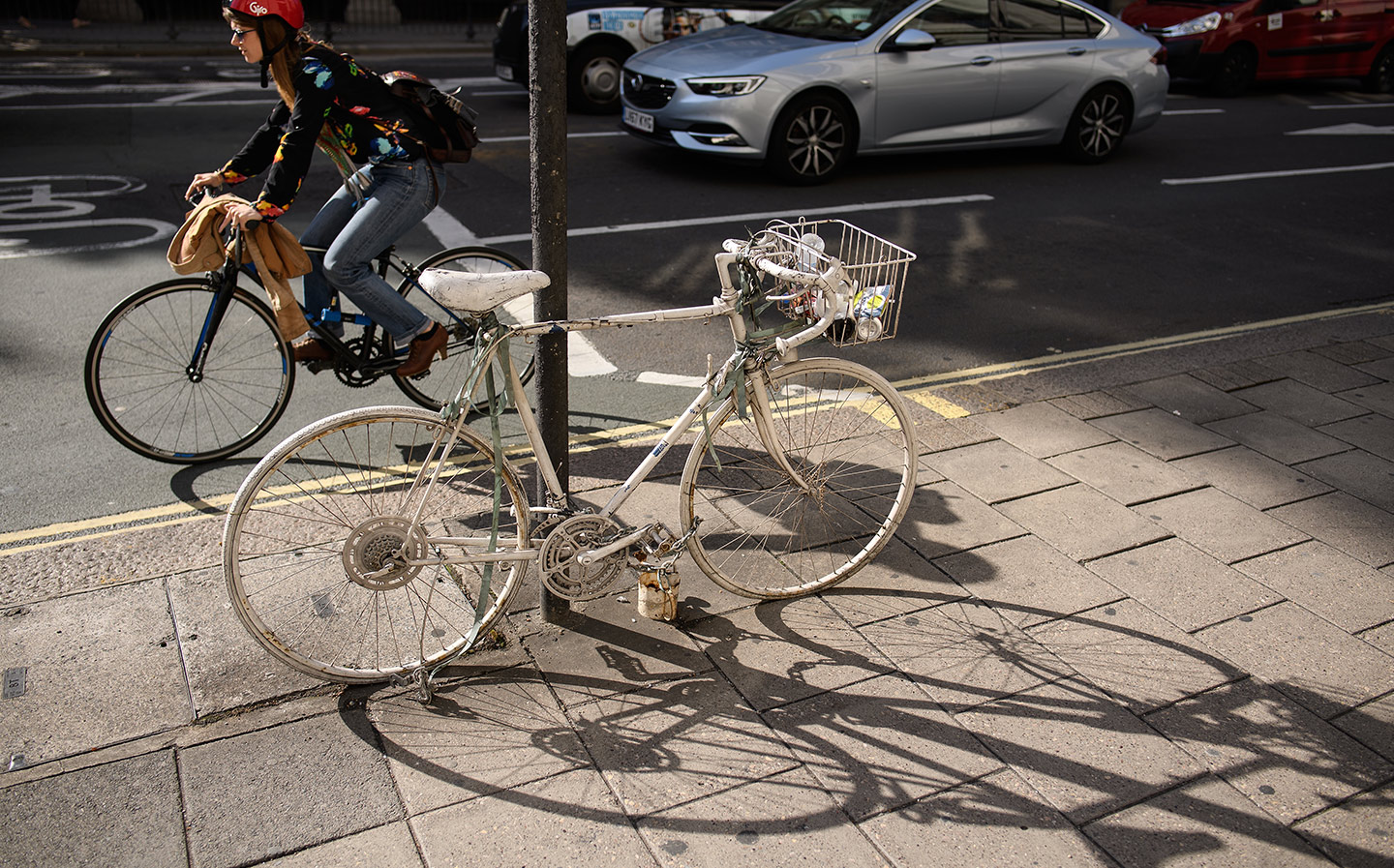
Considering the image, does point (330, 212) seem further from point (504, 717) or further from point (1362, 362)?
point (1362, 362)

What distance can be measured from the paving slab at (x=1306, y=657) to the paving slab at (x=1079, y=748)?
0.54m

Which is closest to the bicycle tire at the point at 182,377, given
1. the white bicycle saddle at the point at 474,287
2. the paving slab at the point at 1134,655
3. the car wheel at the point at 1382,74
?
the white bicycle saddle at the point at 474,287

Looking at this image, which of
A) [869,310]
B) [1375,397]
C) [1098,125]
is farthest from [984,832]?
[1098,125]

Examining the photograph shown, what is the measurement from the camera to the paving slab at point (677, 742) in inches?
116

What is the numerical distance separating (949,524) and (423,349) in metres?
2.22

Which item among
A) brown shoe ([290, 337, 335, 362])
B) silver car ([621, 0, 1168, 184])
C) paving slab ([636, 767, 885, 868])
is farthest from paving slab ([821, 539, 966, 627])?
silver car ([621, 0, 1168, 184])

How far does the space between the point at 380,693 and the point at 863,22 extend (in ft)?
26.4

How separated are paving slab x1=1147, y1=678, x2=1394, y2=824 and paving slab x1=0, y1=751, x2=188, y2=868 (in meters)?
2.66

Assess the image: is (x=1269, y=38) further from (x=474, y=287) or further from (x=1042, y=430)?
Result: (x=474, y=287)

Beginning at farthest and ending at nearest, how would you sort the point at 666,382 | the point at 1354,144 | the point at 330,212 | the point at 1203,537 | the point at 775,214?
the point at 1354,144 < the point at 775,214 < the point at 666,382 < the point at 330,212 < the point at 1203,537

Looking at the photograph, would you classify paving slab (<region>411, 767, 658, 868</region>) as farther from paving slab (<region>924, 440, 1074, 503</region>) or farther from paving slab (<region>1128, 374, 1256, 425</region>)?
paving slab (<region>1128, 374, 1256, 425</region>)

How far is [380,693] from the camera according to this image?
10.8ft

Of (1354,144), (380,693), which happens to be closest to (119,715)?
(380,693)

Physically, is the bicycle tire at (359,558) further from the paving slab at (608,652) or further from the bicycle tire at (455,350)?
the bicycle tire at (455,350)
